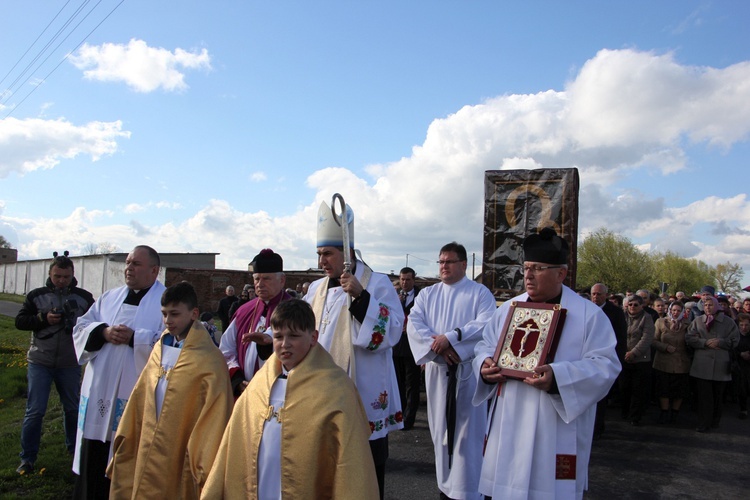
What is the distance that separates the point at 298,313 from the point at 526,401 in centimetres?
147

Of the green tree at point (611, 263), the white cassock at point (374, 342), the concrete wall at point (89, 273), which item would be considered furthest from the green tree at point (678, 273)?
the white cassock at point (374, 342)

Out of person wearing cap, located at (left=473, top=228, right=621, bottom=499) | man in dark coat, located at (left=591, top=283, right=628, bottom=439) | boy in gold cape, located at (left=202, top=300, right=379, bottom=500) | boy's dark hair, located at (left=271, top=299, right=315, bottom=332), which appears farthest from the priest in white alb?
man in dark coat, located at (left=591, top=283, right=628, bottom=439)

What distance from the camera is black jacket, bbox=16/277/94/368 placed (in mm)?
6004

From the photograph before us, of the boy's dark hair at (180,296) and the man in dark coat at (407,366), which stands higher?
the boy's dark hair at (180,296)

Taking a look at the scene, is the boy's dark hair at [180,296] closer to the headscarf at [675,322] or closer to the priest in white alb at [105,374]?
the priest in white alb at [105,374]

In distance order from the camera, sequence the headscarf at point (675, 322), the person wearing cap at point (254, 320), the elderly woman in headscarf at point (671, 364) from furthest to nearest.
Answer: the headscarf at point (675, 322)
the elderly woman in headscarf at point (671, 364)
the person wearing cap at point (254, 320)

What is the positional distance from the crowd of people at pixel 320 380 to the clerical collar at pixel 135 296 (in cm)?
1

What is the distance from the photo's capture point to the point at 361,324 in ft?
14.0

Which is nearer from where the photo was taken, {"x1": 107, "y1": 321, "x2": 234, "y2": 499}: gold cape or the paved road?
{"x1": 107, "y1": 321, "x2": 234, "y2": 499}: gold cape

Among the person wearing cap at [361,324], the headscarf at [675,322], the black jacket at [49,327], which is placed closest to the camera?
the person wearing cap at [361,324]

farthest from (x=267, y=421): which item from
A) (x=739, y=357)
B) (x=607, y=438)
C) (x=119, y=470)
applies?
(x=739, y=357)

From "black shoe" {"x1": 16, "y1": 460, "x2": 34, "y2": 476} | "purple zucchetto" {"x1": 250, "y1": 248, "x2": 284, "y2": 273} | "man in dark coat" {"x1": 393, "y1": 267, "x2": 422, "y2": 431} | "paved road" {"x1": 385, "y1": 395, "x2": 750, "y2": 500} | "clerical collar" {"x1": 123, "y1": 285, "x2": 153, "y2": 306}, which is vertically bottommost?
"paved road" {"x1": 385, "y1": 395, "x2": 750, "y2": 500}

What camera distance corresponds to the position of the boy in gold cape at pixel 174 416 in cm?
369

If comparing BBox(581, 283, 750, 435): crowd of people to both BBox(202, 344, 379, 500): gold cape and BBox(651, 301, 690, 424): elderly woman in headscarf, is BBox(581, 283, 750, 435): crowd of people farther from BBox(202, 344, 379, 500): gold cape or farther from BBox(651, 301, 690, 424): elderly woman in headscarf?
BBox(202, 344, 379, 500): gold cape
